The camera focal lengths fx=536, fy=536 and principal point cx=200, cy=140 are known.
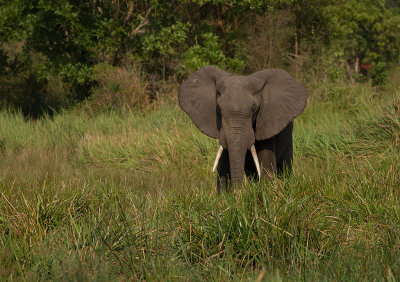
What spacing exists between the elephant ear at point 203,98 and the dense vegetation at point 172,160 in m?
0.67

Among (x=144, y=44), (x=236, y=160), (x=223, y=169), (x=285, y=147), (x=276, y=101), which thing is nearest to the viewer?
(x=236, y=160)

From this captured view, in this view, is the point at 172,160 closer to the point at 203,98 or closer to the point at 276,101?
the point at 203,98

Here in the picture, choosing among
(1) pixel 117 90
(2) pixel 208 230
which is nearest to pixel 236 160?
(2) pixel 208 230

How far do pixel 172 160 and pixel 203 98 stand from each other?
2.62 meters

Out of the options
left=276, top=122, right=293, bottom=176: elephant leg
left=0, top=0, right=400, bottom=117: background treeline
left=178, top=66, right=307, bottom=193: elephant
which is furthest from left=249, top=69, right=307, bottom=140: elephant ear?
left=0, top=0, right=400, bottom=117: background treeline

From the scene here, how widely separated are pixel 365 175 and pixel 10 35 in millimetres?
9039

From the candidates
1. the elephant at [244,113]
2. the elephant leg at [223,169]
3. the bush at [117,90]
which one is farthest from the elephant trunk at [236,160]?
the bush at [117,90]

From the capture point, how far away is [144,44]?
11938mm

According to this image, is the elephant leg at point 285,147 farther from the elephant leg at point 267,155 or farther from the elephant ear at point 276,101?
the elephant ear at point 276,101

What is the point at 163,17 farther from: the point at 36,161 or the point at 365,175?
the point at 365,175

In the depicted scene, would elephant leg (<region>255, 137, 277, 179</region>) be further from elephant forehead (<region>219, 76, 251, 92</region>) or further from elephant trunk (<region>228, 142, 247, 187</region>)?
elephant forehead (<region>219, 76, 251, 92</region>)

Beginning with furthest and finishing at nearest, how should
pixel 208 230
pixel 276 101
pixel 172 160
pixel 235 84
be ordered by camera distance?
pixel 172 160
pixel 276 101
pixel 235 84
pixel 208 230

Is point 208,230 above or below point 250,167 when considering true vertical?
above

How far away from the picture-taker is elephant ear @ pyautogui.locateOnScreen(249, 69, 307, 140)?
5.27 metres
